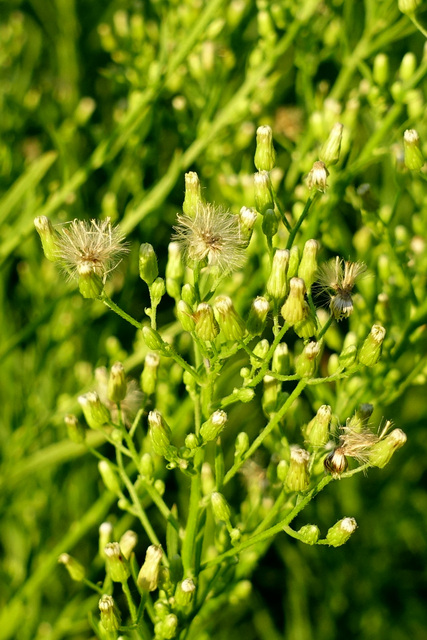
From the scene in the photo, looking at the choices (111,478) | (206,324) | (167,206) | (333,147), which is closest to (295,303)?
(206,324)

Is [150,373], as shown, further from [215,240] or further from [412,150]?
[412,150]

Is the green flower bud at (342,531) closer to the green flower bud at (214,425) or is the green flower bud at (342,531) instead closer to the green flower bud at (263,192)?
the green flower bud at (214,425)

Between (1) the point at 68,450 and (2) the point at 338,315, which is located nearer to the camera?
(2) the point at 338,315

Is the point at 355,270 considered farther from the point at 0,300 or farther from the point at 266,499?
the point at 0,300

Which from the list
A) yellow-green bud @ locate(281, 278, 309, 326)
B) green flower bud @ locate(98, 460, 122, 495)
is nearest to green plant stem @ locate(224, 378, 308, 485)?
yellow-green bud @ locate(281, 278, 309, 326)

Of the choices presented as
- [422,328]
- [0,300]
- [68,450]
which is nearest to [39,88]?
[0,300]
